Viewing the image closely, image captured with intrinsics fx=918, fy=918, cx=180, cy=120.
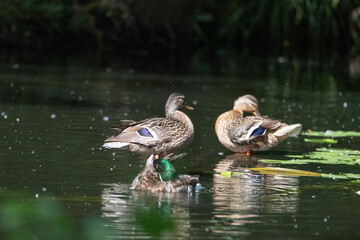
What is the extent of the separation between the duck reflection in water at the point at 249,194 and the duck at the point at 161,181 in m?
0.27

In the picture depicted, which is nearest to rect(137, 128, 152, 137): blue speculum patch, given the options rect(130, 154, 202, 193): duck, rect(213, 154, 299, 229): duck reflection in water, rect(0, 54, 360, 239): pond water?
rect(0, 54, 360, 239): pond water

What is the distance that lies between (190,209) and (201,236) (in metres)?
1.00

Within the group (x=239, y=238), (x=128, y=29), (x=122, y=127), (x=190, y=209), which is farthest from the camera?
(x=128, y=29)

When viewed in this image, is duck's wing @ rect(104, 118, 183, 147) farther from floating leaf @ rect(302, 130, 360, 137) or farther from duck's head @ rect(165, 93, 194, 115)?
floating leaf @ rect(302, 130, 360, 137)

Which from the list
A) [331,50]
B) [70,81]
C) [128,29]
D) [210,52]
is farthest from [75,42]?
[70,81]

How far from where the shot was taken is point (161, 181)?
8.34 metres

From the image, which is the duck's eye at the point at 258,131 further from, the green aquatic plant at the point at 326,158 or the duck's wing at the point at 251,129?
the green aquatic plant at the point at 326,158

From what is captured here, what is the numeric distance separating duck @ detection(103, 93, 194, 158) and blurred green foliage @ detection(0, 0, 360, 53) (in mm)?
17957

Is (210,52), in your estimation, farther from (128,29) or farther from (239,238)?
(239,238)

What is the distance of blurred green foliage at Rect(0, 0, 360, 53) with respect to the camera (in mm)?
28328

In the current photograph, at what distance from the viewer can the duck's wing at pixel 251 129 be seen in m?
11.0

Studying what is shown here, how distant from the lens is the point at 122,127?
998 centimetres

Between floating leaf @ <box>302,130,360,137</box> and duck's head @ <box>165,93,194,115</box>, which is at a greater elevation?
duck's head @ <box>165,93,194,115</box>

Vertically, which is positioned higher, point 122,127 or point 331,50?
point 331,50
